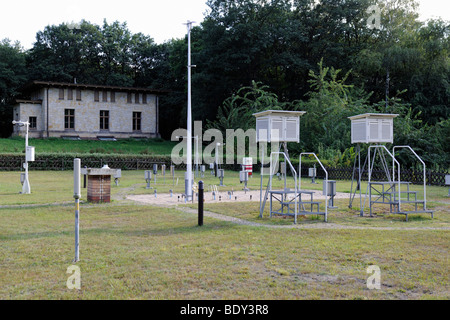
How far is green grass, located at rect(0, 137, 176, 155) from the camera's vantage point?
41250mm

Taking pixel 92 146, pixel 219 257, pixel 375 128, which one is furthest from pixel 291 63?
pixel 219 257

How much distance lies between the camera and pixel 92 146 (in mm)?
45938

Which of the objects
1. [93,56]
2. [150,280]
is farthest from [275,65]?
[150,280]

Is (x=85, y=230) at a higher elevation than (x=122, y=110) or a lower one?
lower

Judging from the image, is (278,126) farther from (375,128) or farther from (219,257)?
(219,257)

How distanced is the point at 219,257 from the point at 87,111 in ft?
159

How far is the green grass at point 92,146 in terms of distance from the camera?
4125 centimetres

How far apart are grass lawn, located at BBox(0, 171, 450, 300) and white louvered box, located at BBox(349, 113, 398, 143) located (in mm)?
2417

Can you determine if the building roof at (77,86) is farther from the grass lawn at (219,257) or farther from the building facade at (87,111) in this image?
the grass lawn at (219,257)

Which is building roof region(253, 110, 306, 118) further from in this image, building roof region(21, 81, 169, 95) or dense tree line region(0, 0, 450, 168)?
building roof region(21, 81, 169, 95)

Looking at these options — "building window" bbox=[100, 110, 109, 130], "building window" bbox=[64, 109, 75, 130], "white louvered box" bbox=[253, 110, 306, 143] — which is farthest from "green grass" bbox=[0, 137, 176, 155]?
"white louvered box" bbox=[253, 110, 306, 143]
